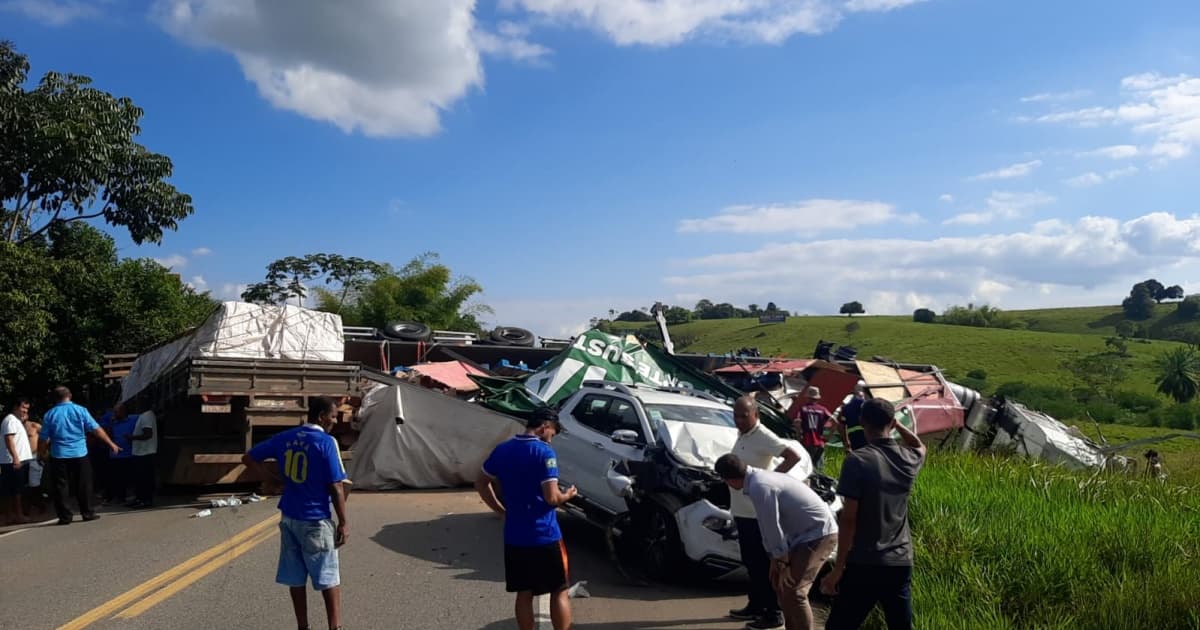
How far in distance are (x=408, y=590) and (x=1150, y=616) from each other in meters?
5.64

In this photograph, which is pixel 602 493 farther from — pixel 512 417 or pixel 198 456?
pixel 198 456

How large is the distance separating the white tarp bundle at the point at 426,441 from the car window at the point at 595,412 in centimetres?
386

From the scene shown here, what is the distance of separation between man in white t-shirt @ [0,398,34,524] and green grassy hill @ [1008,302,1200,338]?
11684 cm

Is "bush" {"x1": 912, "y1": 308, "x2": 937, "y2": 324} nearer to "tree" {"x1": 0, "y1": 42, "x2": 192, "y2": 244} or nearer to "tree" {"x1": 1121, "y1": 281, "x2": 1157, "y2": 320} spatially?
"tree" {"x1": 1121, "y1": 281, "x2": 1157, "y2": 320}

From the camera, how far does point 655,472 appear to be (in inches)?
336

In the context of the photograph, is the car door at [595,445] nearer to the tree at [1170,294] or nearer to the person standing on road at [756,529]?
the person standing on road at [756,529]

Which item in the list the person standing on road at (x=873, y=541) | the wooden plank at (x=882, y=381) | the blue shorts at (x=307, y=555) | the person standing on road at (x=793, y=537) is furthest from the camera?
the wooden plank at (x=882, y=381)

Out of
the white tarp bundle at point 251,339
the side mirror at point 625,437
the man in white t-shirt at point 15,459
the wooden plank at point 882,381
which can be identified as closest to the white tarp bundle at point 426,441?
the white tarp bundle at point 251,339

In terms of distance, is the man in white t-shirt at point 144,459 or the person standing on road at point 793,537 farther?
the man in white t-shirt at point 144,459

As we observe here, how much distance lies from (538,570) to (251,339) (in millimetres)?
11648

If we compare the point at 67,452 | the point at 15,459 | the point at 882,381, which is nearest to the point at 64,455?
the point at 67,452

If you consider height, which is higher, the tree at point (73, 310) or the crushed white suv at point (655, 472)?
the tree at point (73, 310)

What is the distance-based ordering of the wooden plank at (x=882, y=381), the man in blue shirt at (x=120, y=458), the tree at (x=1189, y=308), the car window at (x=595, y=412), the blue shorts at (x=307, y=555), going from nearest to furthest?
the blue shorts at (x=307, y=555)
the car window at (x=595, y=412)
the man in blue shirt at (x=120, y=458)
the wooden plank at (x=882, y=381)
the tree at (x=1189, y=308)

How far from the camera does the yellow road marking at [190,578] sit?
22.7 ft
